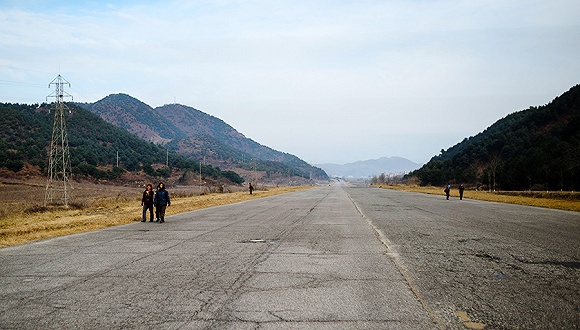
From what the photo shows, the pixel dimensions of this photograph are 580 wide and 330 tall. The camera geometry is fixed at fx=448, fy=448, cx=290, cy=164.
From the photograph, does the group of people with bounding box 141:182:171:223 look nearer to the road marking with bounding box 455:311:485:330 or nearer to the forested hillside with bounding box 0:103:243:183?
the road marking with bounding box 455:311:485:330

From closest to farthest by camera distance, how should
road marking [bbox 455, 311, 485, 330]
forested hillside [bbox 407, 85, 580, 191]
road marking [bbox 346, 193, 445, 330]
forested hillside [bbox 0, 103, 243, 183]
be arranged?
road marking [bbox 455, 311, 485, 330] < road marking [bbox 346, 193, 445, 330] < forested hillside [bbox 407, 85, 580, 191] < forested hillside [bbox 0, 103, 243, 183]

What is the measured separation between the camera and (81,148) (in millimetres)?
94625

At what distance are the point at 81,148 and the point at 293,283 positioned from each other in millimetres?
97632

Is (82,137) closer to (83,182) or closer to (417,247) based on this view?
(83,182)

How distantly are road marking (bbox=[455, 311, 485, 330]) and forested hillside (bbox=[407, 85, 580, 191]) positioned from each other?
192ft

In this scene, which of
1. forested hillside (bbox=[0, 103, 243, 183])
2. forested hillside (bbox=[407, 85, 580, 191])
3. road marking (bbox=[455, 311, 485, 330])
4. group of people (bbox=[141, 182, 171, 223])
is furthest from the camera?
forested hillside (bbox=[0, 103, 243, 183])

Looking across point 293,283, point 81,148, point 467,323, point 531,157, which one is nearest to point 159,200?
point 293,283

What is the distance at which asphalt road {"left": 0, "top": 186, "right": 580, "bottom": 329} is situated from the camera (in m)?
5.62

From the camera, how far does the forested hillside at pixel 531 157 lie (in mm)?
63812

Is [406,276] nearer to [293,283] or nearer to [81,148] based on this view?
[293,283]

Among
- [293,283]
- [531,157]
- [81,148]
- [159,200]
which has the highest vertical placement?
[81,148]

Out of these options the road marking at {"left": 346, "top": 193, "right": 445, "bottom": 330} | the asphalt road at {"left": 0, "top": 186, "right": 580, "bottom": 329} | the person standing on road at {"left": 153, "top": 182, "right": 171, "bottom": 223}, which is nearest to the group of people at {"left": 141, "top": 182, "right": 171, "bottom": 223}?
the person standing on road at {"left": 153, "top": 182, "right": 171, "bottom": 223}

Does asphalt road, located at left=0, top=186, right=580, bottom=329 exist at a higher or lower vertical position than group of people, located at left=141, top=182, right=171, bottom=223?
lower

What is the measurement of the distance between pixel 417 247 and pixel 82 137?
10947cm
